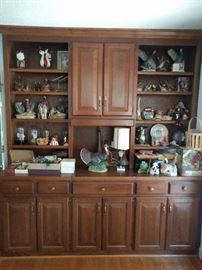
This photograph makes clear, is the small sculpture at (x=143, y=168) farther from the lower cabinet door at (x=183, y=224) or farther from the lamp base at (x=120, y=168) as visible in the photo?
the lower cabinet door at (x=183, y=224)

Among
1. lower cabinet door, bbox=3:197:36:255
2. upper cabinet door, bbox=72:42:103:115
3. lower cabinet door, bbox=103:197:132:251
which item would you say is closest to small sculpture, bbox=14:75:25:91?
upper cabinet door, bbox=72:42:103:115

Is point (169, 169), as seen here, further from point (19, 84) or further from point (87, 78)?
point (19, 84)

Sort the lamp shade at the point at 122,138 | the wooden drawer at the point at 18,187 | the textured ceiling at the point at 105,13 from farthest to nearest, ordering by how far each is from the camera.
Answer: the lamp shade at the point at 122,138 → the wooden drawer at the point at 18,187 → the textured ceiling at the point at 105,13

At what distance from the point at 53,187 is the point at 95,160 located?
523 millimetres

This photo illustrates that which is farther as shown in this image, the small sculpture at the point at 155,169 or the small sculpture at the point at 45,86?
the small sculpture at the point at 45,86

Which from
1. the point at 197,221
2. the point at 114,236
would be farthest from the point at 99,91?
the point at 197,221

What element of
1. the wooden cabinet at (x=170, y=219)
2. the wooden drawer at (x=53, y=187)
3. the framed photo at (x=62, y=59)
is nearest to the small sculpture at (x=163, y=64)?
the framed photo at (x=62, y=59)

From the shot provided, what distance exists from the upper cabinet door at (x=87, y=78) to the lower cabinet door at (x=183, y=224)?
1257 millimetres

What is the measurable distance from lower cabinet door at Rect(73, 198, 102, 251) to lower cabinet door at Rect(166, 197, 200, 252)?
0.73 metres

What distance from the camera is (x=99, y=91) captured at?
277 centimetres

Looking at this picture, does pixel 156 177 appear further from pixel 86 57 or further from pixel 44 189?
pixel 86 57

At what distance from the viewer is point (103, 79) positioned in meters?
2.76

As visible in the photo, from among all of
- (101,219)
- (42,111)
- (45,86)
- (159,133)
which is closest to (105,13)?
(45,86)

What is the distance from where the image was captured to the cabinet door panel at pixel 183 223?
270 cm
